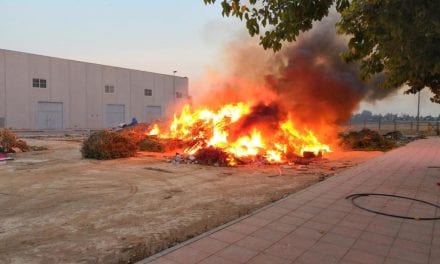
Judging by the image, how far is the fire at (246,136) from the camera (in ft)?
47.7

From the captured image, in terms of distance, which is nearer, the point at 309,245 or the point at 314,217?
the point at 309,245

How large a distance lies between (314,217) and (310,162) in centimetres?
854

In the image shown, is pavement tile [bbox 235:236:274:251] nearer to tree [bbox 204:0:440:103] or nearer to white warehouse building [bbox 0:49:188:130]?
tree [bbox 204:0:440:103]

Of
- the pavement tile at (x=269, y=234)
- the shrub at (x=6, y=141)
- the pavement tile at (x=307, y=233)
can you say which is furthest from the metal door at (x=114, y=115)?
the pavement tile at (x=307, y=233)

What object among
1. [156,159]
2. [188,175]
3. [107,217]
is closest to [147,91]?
[156,159]

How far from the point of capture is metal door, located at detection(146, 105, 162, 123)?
48500 millimetres

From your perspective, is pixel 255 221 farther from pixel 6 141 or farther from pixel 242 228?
pixel 6 141

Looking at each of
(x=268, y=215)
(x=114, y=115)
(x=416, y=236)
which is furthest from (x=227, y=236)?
(x=114, y=115)

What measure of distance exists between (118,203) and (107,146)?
25.0 feet

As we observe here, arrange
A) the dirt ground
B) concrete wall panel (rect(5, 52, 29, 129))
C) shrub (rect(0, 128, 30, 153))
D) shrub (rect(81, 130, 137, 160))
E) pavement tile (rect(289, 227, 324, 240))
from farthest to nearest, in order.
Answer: concrete wall panel (rect(5, 52, 29, 129)) < shrub (rect(0, 128, 30, 153)) < shrub (rect(81, 130, 137, 160)) < pavement tile (rect(289, 227, 324, 240)) < the dirt ground


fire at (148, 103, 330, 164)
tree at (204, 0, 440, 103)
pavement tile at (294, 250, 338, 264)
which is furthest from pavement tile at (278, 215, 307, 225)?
fire at (148, 103, 330, 164)

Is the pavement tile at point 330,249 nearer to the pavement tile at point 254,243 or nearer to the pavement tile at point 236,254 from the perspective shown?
the pavement tile at point 254,243

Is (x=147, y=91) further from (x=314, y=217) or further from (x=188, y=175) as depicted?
(x=314, y=217)

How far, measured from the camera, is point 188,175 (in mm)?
10922
